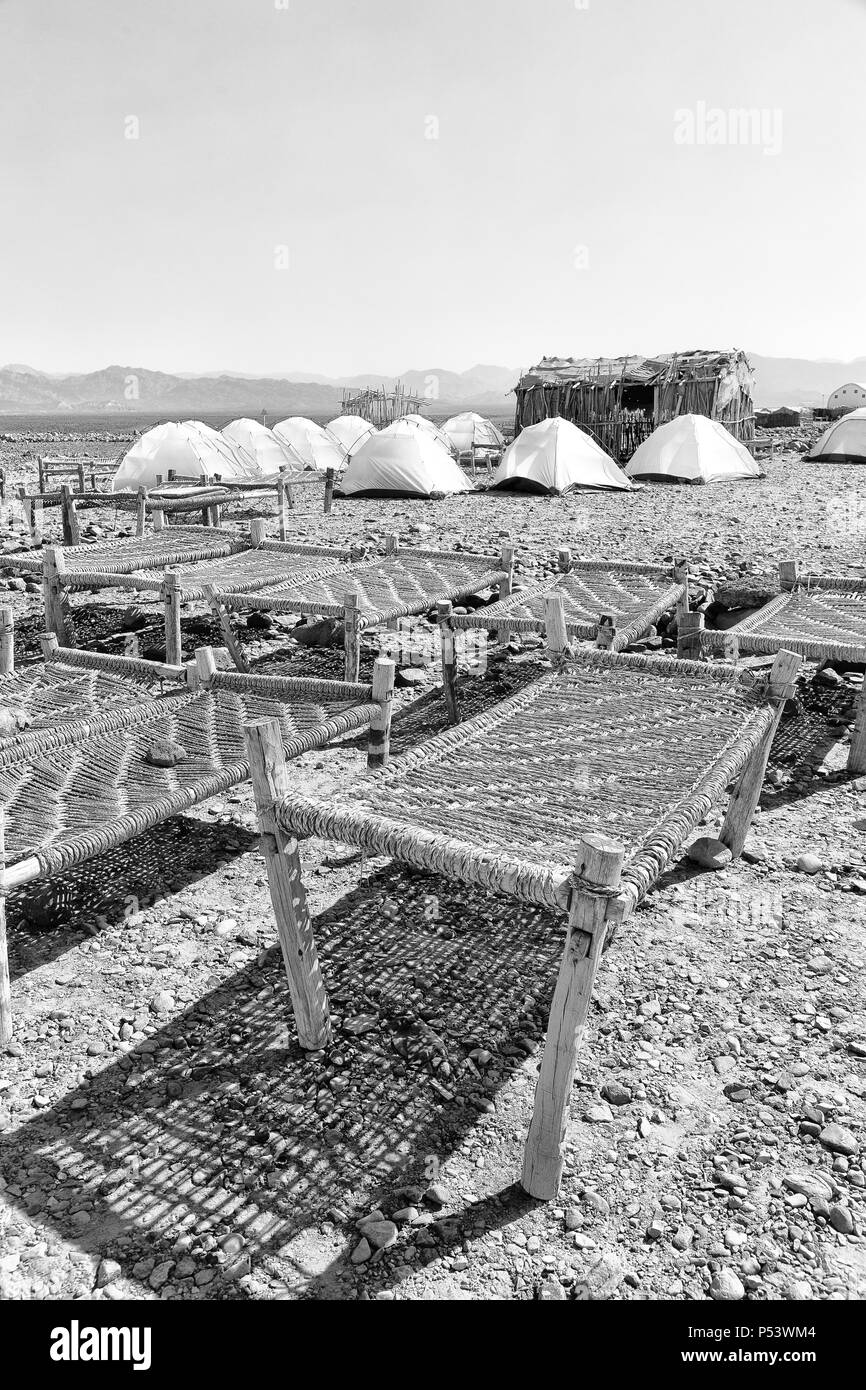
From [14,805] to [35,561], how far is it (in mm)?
4670

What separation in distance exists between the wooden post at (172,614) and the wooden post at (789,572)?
4.57 m

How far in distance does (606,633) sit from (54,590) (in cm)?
423

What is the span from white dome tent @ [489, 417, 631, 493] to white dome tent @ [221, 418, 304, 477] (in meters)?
6.31

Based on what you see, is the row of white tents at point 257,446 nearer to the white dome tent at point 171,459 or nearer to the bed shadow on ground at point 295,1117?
the white dome tent at point 171,459

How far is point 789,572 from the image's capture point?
22.9ft

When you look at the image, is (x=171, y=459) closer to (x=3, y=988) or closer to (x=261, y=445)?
(x=261, y=445)

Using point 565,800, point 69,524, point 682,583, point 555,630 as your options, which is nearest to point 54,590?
point 555,630

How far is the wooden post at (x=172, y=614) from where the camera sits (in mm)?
Result: 6602

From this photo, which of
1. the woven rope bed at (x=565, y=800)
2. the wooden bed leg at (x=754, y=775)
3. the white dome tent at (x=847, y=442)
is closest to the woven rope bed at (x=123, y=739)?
the woven rope bed at (x=565, y=800)

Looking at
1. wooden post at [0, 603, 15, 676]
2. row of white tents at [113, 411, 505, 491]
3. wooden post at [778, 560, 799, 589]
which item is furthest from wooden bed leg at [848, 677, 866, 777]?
row of white tents at [113, 411, 505, 491]

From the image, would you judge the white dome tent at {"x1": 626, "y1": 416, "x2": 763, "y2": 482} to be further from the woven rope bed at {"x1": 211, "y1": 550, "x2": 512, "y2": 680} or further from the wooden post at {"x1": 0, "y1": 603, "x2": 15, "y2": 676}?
the wooden post at {"x1": 0, "y1": 603, "x2": 15, "y2": 676}

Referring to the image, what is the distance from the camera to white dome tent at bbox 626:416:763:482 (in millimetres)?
18859
